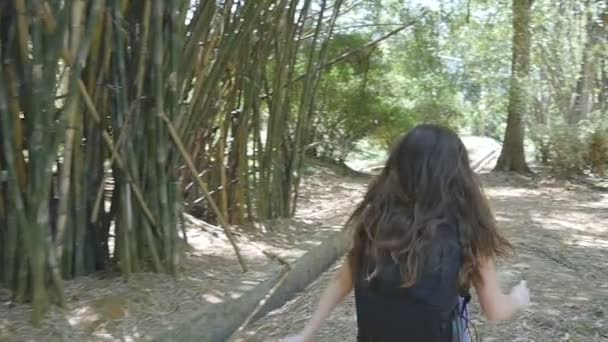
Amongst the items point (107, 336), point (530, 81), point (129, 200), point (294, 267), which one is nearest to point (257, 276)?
point (294, 267)

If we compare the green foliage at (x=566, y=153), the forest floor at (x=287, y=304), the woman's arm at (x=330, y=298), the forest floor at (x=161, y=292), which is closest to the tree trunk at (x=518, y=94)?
the green foliage at (x=566, y=153)

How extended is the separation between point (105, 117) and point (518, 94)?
27.7 feet

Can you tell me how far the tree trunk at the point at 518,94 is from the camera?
10688 mm

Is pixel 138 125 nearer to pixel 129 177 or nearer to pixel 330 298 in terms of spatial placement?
pixel 129 177

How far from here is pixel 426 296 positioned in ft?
5.99

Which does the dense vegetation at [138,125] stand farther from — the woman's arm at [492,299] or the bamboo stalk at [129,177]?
the woman's arm at [492,299]

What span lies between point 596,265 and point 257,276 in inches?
87.0

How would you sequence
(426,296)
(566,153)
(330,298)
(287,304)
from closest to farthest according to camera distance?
1. (426,296)
2. (330,298)
3. (287,304)
4. (566,153)

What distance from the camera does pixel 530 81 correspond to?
441 inches

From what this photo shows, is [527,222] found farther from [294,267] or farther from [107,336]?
[107,336]

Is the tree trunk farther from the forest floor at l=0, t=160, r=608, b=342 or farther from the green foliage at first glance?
the forest floor at l=0, t=160, r=608, b=342

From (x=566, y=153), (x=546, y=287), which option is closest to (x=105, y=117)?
(x=546, y=287)

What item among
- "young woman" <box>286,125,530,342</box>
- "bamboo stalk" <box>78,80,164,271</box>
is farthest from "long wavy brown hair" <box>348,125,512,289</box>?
"bamboo stalk" <box>78,80,164,271</box>

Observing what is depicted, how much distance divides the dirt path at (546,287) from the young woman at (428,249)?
5.30ft
